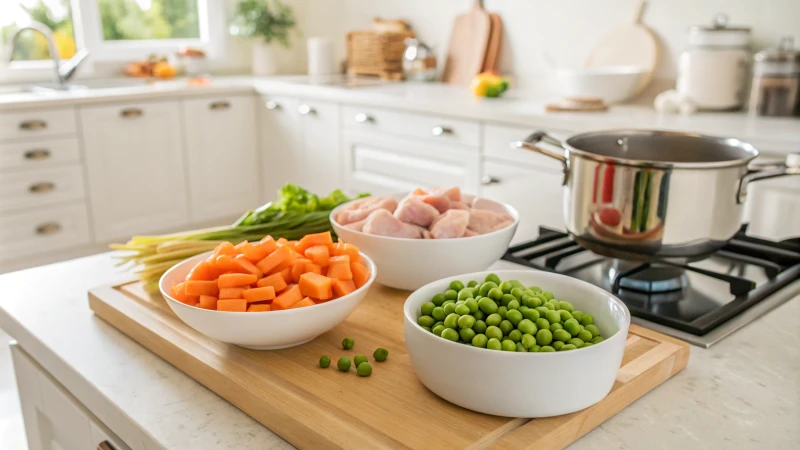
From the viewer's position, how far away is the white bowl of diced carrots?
2.74 feet

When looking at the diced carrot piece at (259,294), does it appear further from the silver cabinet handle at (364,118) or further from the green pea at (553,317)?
the silver cabinet handle at (364,118)

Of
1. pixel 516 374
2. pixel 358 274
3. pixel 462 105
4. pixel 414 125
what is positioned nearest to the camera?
pixel 516 374

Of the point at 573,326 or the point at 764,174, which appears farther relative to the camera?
the point at 764,174

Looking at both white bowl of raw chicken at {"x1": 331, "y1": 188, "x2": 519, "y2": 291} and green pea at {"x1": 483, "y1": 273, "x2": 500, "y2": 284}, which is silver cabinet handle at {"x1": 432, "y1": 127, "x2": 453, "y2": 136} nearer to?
white bowl of raw chicken at {"x1": 331, "y1": 188, "x2": 519, "y2": 291}

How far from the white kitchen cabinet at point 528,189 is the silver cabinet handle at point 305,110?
3.78ft

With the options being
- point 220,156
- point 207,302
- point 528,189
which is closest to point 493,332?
point 207,302

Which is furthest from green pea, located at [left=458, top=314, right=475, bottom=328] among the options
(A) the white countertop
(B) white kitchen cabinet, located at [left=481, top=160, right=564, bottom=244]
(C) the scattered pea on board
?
(B) white kitchen cabinet, located at [left=481, top=160, right=564, bottom=244]

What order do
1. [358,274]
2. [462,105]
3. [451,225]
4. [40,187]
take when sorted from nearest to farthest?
[358,274], [451,225], [462,105], [40,187]

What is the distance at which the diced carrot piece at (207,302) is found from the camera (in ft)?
2.80

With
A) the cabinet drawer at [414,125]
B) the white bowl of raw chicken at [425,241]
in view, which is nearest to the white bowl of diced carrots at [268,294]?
the white bowl of raw chicken at [425,241]

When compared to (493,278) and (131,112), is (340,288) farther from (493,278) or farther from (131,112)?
(131,112)

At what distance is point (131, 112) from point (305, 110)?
0.85 m

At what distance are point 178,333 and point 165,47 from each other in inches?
145

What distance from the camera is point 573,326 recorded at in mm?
746
